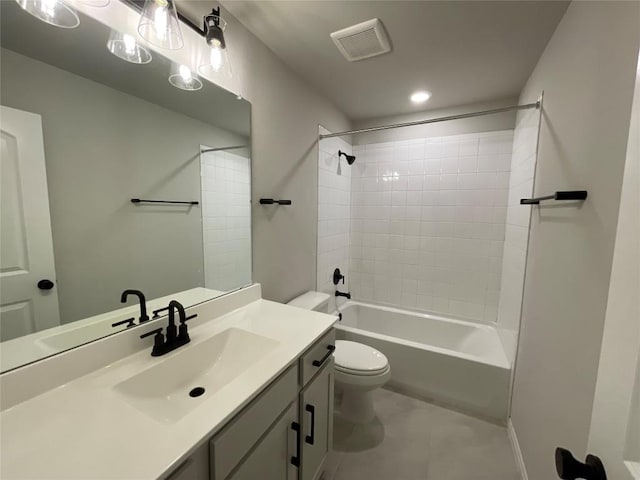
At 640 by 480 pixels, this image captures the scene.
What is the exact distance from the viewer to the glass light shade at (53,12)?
771mm

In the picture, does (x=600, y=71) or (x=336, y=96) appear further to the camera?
(x=336, y=96)

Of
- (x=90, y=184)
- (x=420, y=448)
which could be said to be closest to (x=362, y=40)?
(x=90, y=184)

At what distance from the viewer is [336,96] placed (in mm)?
2330

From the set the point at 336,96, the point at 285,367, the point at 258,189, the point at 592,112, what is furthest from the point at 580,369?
the point at 336,96

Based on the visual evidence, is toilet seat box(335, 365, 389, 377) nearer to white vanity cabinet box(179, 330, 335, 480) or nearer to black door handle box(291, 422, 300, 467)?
white vanity cabinet box(179, 330, 335, 480)

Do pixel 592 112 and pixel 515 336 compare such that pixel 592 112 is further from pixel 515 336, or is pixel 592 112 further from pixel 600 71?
pixel 515 336

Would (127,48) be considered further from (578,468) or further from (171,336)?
(578,468)

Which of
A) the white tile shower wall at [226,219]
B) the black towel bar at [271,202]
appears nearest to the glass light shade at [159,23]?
the white tile shower wall at [226,219]

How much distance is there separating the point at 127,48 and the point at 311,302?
1.72 metres

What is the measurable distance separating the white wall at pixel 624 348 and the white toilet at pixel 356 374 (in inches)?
51.6

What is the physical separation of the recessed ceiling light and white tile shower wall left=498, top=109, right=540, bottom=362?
0.74 meters

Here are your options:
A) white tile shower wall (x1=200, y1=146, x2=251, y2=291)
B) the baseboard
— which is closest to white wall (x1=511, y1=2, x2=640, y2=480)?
the baseboard

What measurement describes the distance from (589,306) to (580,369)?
9.0 inches

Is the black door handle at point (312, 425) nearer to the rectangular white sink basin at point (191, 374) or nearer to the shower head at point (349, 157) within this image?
the rectangular white sink basin at point (191, 374)
